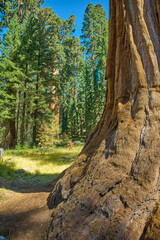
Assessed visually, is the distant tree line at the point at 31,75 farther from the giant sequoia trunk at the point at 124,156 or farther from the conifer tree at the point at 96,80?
the giant sequoia trunk at the point at 124,156

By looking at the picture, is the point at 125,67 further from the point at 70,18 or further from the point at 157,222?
the point at 70,18

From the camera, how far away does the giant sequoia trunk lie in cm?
167

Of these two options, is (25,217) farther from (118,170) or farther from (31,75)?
(31,75)

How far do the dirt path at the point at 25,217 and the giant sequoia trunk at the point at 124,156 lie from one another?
8.6 inches

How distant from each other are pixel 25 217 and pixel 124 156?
180 centimetres

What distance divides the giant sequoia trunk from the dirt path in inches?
8.6

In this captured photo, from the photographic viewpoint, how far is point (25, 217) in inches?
97.7

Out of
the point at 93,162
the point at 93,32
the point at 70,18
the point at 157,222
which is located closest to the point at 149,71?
the point at 93,162

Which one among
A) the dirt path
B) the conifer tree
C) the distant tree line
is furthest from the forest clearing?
the conifer tree

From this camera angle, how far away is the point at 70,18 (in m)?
21.8

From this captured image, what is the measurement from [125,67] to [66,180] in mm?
2270

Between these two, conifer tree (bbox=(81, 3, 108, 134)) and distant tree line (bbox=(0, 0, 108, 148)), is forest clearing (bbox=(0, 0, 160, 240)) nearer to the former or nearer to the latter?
distant tree line (bbox=(0, 0, 108, 148))

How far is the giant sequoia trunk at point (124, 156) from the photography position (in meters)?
1.67

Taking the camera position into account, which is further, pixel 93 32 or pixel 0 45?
pixel 93 32
